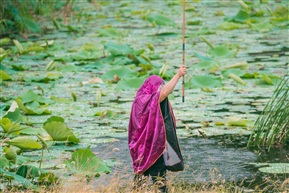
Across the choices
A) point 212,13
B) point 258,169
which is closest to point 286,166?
point 258,169

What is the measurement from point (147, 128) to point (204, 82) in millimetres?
3480

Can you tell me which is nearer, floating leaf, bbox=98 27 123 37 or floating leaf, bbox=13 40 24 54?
floating leaf, bbox=13 40 24 54

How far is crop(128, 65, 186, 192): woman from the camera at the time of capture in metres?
4.68

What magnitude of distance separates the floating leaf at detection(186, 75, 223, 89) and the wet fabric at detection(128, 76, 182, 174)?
3.28 meters

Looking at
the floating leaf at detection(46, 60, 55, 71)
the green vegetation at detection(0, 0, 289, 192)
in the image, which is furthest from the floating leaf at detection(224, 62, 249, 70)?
the floating leaf at detection(46, 60, 55, 71)

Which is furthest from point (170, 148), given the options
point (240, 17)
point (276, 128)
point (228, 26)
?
point (240, 17)

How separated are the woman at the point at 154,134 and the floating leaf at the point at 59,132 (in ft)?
3.23

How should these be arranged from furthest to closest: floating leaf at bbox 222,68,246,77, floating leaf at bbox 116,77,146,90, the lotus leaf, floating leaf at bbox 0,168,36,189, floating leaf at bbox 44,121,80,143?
1. floating leaf at bbox 222,68,246,77
2. floating leaf at bbox 116,77,146,90
3. floating leaf at bbox 44,121,80,143
4. the lotus leaf
5. floating leaf at bbox 0,168,36,189

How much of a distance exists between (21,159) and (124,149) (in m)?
0.95

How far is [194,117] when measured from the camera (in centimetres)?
686

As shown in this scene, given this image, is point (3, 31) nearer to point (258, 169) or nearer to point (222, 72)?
point (222, 72)

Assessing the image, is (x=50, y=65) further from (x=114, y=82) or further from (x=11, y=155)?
(x=11, y=155)

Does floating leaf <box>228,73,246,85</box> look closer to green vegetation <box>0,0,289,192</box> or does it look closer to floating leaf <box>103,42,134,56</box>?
green vegetation <box>0,0,289,192</box>

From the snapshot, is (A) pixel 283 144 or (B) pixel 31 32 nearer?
(A) pixel 283 144
